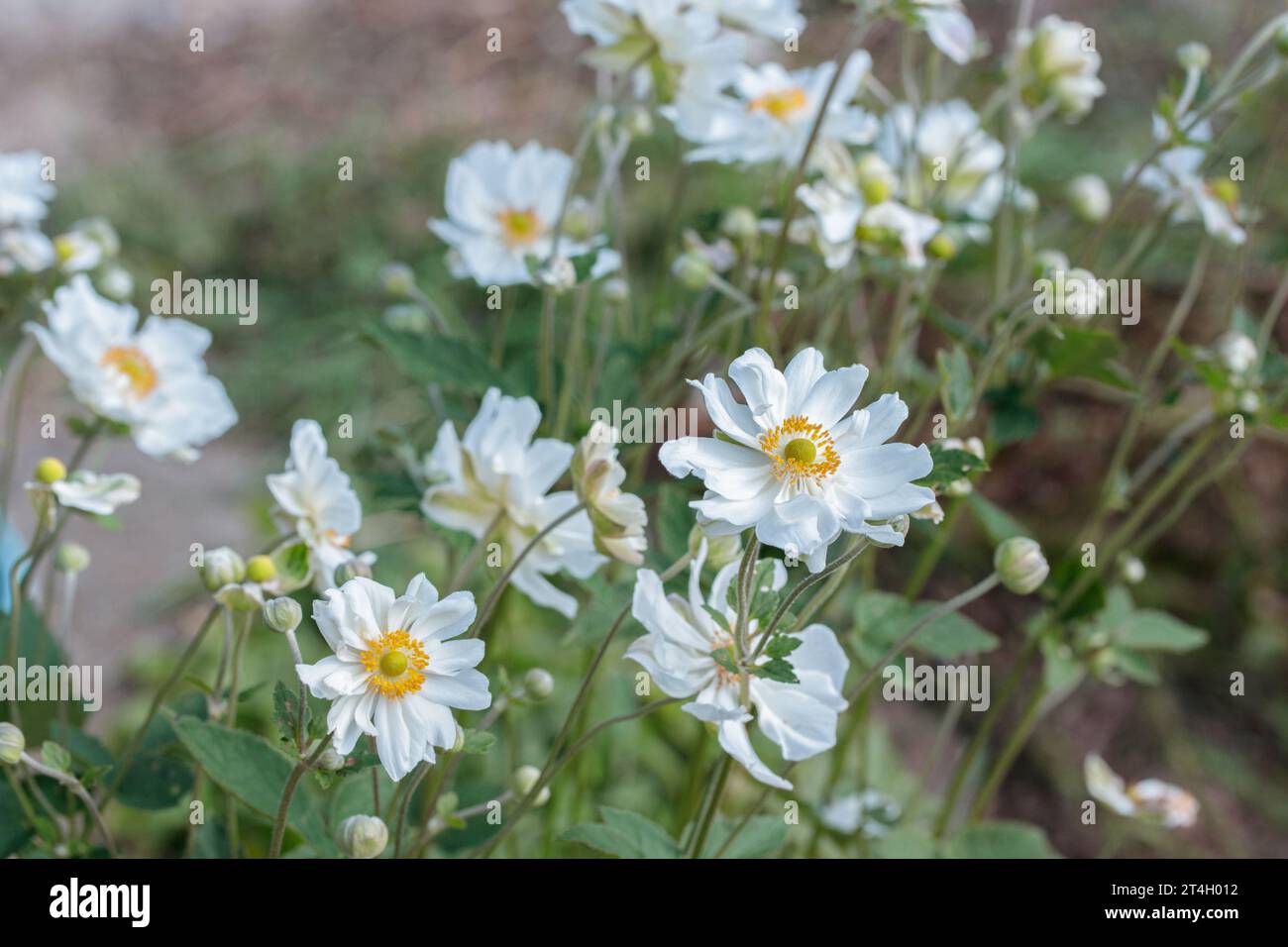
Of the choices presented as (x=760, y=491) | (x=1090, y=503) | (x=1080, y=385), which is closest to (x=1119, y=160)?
(x=1080, y=385)

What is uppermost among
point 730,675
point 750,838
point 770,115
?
point 770,115

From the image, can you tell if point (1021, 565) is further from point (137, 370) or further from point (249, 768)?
point (137, 370)

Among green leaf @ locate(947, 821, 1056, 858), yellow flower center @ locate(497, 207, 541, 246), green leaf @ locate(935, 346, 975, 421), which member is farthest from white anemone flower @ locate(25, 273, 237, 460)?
green leaf @ locate(947, 821, 1056, 858)

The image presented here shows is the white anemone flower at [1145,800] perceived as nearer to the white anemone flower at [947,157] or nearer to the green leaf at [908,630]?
the green leaf at [908,630]

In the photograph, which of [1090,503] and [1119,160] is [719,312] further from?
[1119,160]

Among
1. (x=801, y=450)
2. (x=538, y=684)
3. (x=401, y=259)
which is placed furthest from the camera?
(x=401, y=259)

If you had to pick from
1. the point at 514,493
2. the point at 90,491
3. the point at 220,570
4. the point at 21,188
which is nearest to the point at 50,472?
the point at 90,491
